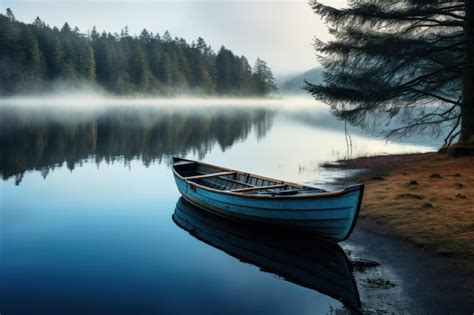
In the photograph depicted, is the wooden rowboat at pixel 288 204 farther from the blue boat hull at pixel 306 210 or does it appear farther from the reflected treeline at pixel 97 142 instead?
the reflected treeline at pixel 97 142

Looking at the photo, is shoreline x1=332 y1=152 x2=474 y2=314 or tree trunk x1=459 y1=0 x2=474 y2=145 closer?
shoreline x1=332 y1=152 x2=474 y2=314

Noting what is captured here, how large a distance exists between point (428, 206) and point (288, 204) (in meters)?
4.78

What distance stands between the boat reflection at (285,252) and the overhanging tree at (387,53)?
10.1 meters

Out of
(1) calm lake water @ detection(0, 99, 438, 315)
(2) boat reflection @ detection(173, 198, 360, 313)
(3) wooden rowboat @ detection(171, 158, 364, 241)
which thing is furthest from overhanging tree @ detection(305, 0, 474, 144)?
(2) boat reflection @ detection(173, 198, 360, 313)

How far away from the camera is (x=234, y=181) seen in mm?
16344

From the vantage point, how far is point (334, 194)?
34.2ft

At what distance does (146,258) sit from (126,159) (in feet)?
62.0

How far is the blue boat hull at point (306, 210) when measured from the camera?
408 inches

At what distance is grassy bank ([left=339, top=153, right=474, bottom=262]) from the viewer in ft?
34.0

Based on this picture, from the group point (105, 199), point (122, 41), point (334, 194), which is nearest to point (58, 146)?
point (105, 199)

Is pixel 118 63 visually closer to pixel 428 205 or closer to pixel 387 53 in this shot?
pixel 387 53

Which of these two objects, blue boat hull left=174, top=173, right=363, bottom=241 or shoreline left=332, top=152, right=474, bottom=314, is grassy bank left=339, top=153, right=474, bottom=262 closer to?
shoreline left=332, top=152, right=474, bottom=314

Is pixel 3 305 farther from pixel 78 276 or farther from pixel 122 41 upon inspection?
pixel 122 41

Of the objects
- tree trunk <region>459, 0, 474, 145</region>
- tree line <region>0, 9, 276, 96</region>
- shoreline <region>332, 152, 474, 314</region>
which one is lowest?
shoreline <region>332, 152, 474, 314</region>
